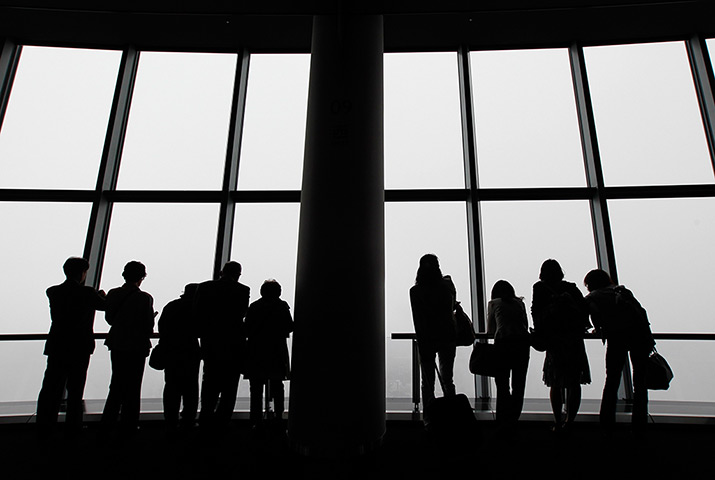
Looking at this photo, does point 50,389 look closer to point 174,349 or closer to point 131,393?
point 131,393

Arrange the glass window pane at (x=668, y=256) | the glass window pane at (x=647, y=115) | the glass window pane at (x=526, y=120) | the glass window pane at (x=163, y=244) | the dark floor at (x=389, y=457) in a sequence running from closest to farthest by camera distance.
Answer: the dark floor at (x=389, y=457) → the glass window pane at (x=668, y=256) → the glass window pane at (x=163, y=244) → the glass window pane at (x=647, y=115) → the glass window pane at (x=526, y=120)

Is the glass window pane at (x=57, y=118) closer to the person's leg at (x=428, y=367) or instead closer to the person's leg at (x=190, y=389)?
the person's leg at (x=190, y=389)

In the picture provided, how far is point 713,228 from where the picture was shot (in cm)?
434

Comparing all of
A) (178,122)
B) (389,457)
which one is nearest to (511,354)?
(389,457)

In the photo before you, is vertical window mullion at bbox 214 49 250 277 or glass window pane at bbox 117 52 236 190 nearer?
vertical window mullion at bbox 214 49 250 277

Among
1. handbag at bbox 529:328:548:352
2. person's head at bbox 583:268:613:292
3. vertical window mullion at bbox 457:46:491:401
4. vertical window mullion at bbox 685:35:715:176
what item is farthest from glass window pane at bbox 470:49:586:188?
handbag at bbox 529:328:548:352

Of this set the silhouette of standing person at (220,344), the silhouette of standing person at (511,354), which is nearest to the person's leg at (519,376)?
the silhouette of standing person at (511,354)

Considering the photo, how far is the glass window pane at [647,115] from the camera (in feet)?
14.7

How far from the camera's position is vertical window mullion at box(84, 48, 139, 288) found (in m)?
4.31

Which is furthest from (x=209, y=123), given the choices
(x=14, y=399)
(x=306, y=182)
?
(x=14, y=399)

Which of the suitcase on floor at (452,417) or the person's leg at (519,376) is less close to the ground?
the person's leg at (519,376)

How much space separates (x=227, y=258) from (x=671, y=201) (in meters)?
5.10

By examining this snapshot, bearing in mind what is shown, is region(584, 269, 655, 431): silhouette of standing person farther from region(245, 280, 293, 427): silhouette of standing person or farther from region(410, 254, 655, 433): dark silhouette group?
region(245, 280, 293, 427): silhouette of standing person

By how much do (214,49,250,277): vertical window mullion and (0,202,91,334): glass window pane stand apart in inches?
59.3
